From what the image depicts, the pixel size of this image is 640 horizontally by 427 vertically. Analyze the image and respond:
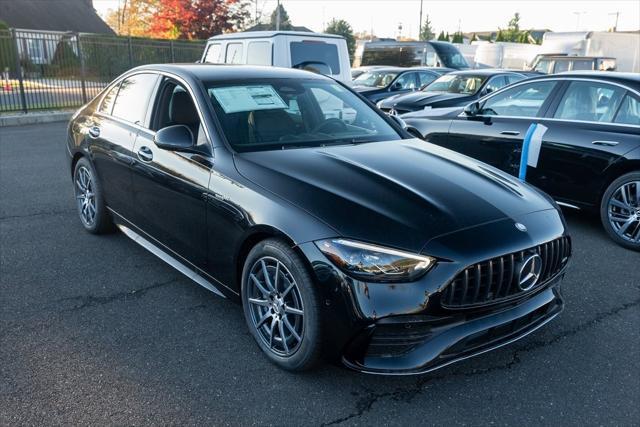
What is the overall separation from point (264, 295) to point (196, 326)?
27.8 inches

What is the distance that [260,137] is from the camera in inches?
143

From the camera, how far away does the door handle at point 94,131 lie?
189 inches

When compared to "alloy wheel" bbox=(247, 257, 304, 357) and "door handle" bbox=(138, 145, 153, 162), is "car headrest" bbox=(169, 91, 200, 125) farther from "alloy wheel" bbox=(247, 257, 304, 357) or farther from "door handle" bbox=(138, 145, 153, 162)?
"alloy wheel" bbox=(247, 257, 304, 357)

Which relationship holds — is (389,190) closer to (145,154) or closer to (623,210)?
(145,154)

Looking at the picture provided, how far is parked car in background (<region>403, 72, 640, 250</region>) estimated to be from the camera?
5.16m

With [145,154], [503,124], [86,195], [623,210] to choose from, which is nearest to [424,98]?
[503,124]

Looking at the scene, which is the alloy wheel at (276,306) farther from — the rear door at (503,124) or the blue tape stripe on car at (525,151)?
the rear door at (503,124)

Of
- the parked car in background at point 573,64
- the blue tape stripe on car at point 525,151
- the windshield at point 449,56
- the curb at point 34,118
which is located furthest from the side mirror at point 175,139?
the windshield at point 449,56

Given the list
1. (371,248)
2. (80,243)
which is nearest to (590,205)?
(371,248)

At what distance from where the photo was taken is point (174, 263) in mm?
3941

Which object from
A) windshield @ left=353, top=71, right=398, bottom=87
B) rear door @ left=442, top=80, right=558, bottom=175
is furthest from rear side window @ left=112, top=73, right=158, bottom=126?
windshield @ left=353, top=71, right=398, bottom=87

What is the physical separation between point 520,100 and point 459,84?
20.1ft

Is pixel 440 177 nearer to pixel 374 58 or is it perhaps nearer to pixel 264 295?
pixel 264 295

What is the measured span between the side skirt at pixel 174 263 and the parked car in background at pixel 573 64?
1502 cm
